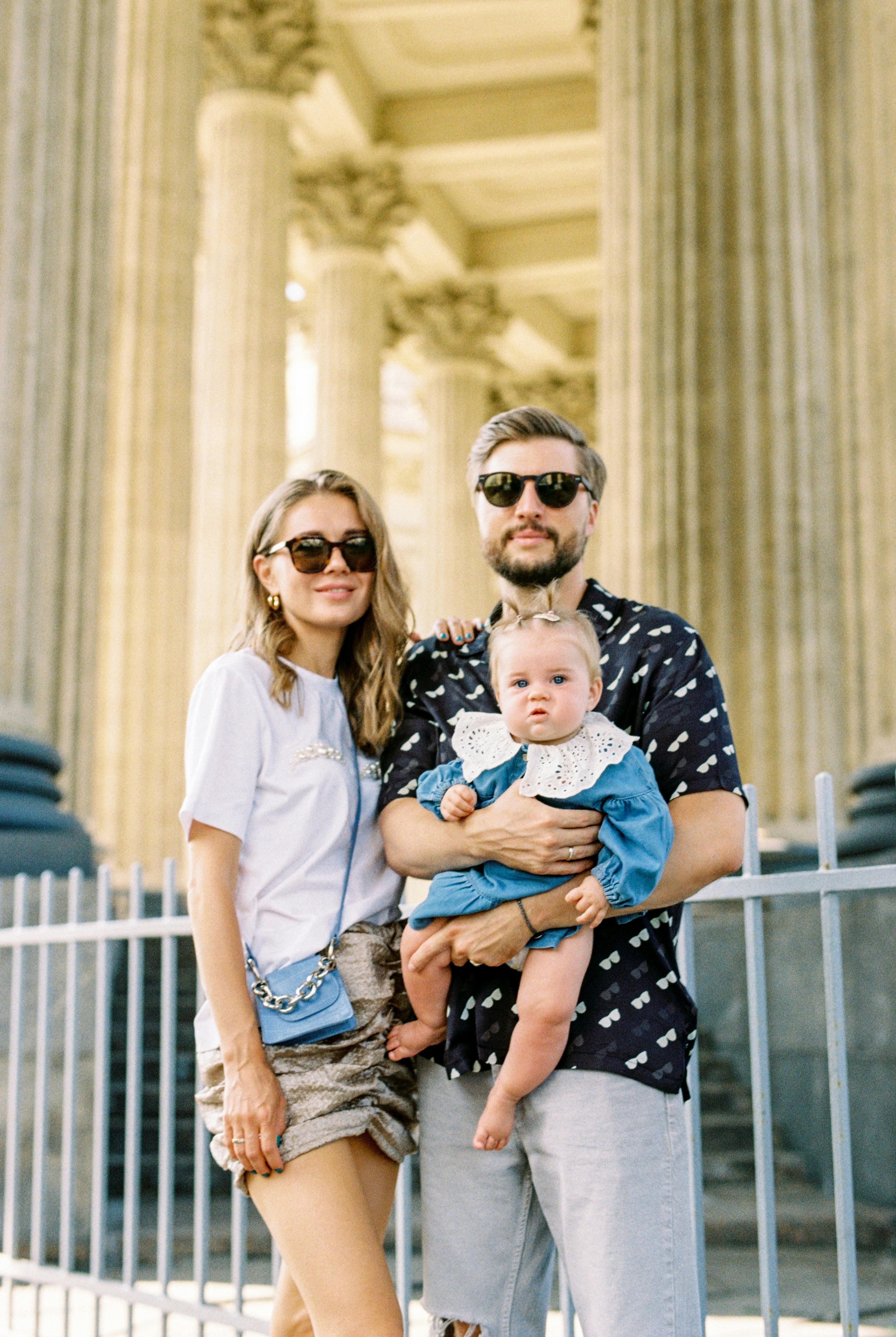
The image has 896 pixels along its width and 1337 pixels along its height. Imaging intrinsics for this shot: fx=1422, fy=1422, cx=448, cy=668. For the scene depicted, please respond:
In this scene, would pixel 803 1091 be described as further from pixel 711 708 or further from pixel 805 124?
pixel 805 124

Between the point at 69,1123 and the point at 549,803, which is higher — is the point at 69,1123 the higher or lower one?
the lower one

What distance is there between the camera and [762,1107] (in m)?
3.32

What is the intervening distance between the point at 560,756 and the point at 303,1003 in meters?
0.70

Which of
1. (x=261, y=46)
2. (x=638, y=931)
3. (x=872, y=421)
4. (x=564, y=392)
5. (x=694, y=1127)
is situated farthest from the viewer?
(x=564, y=392)

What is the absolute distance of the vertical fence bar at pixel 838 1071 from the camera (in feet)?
10.1

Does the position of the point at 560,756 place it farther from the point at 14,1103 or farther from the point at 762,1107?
the point at 14,1103

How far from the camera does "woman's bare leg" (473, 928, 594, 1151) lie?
2354 mm

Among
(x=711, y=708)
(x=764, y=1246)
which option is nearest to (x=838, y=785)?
(x=764, y=1246)

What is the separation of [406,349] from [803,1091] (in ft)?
79.4

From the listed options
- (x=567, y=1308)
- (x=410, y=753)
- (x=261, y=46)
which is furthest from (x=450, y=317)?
(x=410, y=753)

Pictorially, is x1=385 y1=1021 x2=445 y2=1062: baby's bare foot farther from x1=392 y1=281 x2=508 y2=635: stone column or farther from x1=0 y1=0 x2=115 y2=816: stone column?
x1=392 y1=281 x2=508 y2=635: stone column

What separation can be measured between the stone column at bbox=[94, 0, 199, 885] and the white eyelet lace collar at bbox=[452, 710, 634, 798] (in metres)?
11.9

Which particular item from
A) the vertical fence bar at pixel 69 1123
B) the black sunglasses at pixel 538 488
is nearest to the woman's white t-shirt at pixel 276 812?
the black sunglasses at pixel 538 488

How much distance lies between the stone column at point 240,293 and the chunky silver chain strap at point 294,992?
13.3m
